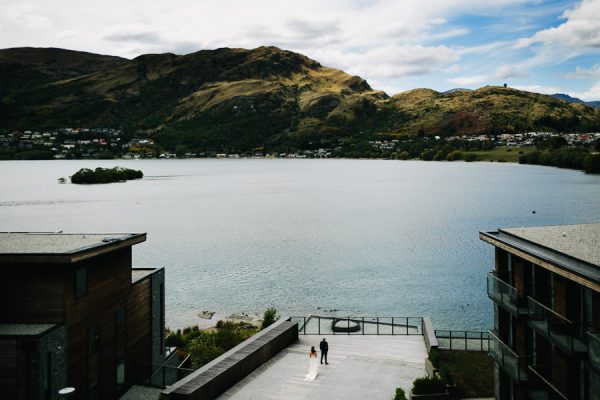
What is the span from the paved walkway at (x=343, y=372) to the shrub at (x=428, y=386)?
78 centimetres

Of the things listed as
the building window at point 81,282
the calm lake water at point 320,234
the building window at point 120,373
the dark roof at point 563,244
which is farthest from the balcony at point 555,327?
the calm lake water at point 320,234

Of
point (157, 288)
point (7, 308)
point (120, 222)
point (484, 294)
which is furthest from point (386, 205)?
point (7, 308)

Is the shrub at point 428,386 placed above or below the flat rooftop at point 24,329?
below

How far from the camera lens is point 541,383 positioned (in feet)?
61.5

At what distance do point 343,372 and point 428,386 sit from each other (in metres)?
4.08

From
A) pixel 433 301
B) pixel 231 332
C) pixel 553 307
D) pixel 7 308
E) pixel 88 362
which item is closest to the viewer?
pixel 553 307

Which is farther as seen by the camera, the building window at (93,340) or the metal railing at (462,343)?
the metal railing at (462,343)

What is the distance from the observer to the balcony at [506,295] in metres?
19.9

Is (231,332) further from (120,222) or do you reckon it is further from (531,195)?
(531,195)

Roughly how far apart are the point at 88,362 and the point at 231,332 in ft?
60.5

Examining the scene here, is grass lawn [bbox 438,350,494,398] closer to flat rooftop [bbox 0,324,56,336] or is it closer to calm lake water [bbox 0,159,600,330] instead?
calm lake water [bbox 0,159,600,330]

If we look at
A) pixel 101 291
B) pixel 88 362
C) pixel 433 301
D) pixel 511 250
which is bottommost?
pixel 433 301

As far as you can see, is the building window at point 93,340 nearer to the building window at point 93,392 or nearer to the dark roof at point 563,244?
the building window at point 93,392

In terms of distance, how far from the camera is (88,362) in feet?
71.4
